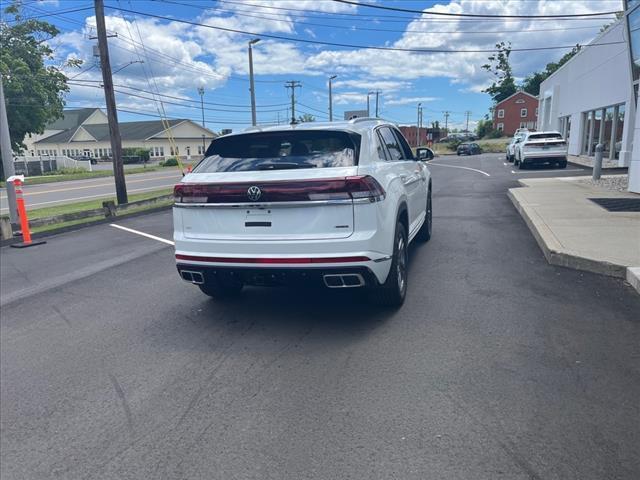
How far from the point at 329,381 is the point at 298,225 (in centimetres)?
132

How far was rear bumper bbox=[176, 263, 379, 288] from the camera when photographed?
4.30 metres

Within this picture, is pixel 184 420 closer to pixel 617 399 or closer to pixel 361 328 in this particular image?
pixel 361 328

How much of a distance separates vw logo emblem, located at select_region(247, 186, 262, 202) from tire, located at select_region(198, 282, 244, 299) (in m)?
1.30

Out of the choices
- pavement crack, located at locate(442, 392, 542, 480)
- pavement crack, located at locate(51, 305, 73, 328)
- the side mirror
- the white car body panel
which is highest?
the side mirror

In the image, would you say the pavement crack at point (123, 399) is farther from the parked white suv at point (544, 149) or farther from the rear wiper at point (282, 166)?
the parked white suv at point (544, 149)

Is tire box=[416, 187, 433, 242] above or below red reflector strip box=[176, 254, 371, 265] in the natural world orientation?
below

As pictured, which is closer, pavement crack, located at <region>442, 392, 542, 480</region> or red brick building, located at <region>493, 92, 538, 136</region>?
pavement crack, located at <region>442, 392, 542, 480</region>

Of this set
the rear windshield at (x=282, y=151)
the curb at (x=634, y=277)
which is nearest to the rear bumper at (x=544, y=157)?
the curb at (x=634, y=277)

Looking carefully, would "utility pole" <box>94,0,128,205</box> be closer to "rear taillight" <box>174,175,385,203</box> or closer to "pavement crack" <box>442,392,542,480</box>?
"rear taillight" <box>174,175,385,203</box>

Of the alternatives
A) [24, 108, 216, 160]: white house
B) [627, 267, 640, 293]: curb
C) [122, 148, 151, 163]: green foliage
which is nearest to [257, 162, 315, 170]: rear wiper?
[627, 267, 640, 293]: curb

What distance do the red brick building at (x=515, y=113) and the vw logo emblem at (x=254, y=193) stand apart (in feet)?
284

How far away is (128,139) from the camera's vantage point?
83.3 m

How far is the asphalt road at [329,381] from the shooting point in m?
2.87

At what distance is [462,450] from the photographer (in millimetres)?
2871
